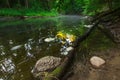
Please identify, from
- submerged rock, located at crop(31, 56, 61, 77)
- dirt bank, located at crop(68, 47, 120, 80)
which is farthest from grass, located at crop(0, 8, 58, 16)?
dirt bank, located at crop(68, 47, 120, 80)

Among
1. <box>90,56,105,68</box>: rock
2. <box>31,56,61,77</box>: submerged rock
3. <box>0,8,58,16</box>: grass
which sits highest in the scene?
<box>90,56,105,68</box>: rock

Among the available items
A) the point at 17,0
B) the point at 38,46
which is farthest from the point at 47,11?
the point at 38,46

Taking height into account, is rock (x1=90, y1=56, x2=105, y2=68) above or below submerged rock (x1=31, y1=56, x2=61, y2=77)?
above

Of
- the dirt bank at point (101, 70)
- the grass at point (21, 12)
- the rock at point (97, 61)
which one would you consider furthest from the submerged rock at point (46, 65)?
the grass at point (21, 12)

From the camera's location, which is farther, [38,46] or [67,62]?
[38,46]

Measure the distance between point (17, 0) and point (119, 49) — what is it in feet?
94.8

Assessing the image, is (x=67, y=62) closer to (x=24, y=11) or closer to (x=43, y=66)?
(x=43, y=66)

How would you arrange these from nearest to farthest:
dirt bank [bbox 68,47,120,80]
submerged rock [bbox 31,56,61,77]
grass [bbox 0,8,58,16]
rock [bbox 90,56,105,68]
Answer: dirt bank [bbox 68,47,120,80]
rock [bbox 90,56,105,68]
submerged rock [bbox 31,56,61,77]
grass [bbox 0,8,58,16]

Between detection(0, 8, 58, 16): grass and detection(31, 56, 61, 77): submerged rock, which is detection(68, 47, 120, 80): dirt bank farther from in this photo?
detection(0, 8, 58, 16): grass

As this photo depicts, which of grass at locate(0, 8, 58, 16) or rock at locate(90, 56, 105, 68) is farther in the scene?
grass at locate(0, 8, 58, 16)

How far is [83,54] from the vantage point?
596cm

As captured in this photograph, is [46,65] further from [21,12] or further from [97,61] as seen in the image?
[21,12]

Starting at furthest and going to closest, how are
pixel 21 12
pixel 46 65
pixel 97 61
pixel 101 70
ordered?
pixel 21 12, pixel 46 65, pixel 97 61, pixel 101 70

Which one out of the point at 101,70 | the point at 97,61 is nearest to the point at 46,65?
the point at 97,61
